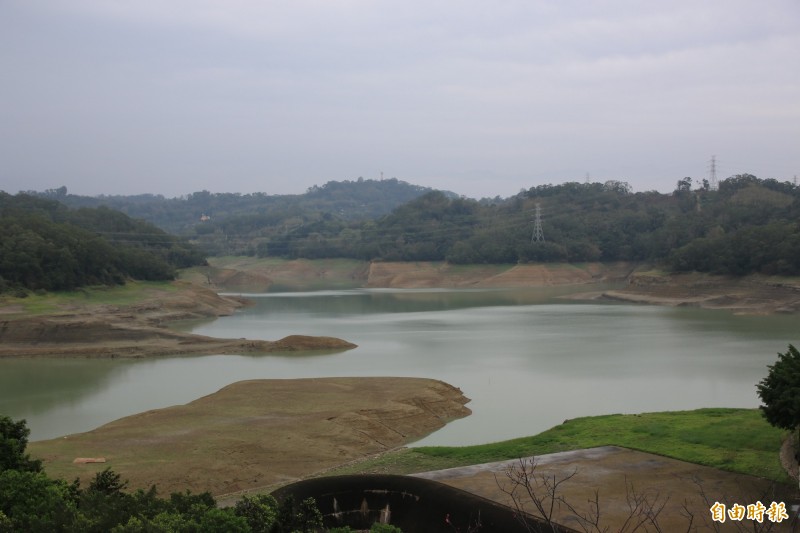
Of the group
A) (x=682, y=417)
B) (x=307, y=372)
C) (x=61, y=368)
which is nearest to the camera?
(x=682, y=417)

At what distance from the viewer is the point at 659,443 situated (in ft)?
50.0

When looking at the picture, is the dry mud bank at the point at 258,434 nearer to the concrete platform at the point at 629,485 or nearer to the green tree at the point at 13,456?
the green tree at the point at 13,456

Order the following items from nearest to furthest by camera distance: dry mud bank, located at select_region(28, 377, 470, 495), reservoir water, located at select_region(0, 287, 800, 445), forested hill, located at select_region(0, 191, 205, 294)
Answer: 1. dry mud bank, located at select_region(28, 377, 470, 495)
2. reservoir water, located at select_region(0, 287, 800, 445)
3. forested hill, located at select_region(0, 191, 205, 294)

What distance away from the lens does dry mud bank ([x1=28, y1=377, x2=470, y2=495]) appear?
1608 centimetres

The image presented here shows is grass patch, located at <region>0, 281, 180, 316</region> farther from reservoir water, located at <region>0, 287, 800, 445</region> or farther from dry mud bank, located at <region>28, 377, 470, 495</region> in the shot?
dry mud bank, located at <region>28, 377, 470, 495</region>

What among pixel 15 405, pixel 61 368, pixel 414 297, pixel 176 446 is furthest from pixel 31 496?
pixel 414 297

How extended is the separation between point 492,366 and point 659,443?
15.0 metres

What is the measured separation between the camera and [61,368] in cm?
3350

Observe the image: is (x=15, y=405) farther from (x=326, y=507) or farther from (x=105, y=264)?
(x=105, y=264)

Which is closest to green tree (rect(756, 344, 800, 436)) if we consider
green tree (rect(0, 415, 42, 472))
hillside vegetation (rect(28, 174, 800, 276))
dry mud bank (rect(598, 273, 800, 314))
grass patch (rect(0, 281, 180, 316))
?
green tree (rect(0, 415, 42, 472))

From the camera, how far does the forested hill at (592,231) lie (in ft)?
195

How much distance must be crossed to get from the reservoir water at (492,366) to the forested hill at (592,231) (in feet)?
29.5

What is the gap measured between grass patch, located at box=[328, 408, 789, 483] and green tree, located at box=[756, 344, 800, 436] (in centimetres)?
68

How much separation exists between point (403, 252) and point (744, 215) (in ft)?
131
